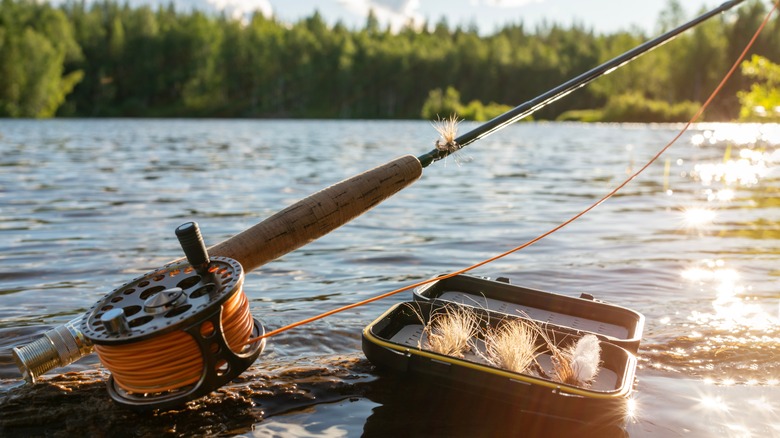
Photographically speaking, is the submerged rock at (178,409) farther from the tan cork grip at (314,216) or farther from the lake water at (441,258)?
the tan cork grip at (314,216)

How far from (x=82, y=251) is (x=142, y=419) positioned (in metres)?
5.18

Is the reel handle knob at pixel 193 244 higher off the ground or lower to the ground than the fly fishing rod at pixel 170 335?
higher

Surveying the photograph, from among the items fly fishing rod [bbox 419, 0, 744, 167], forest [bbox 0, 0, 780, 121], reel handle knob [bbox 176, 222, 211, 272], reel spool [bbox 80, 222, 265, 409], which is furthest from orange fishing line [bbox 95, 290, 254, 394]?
forest [bbox 0, 0, 780, 121]

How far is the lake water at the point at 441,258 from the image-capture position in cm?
415

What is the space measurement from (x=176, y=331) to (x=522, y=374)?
Answer: 5.65 feet

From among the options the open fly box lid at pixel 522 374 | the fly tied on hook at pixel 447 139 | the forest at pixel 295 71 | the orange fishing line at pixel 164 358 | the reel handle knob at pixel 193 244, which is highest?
the forest at pixel 295 71

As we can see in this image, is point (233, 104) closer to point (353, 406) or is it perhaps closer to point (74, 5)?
point (74, 5)

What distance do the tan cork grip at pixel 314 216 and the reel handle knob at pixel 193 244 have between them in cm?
46

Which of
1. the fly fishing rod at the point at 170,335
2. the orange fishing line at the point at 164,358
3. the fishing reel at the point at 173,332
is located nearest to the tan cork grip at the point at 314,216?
the fly fishing rod at the point at 170,335

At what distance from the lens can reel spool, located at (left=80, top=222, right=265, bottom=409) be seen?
9.81ft

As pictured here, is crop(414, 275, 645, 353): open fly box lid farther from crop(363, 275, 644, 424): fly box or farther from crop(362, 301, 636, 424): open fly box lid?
crop(362, 301, 636, 424): open fly box lid

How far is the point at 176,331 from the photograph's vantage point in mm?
2988

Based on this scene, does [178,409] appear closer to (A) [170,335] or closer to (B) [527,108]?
(A) [170,335]

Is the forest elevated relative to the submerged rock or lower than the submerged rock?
elevated
